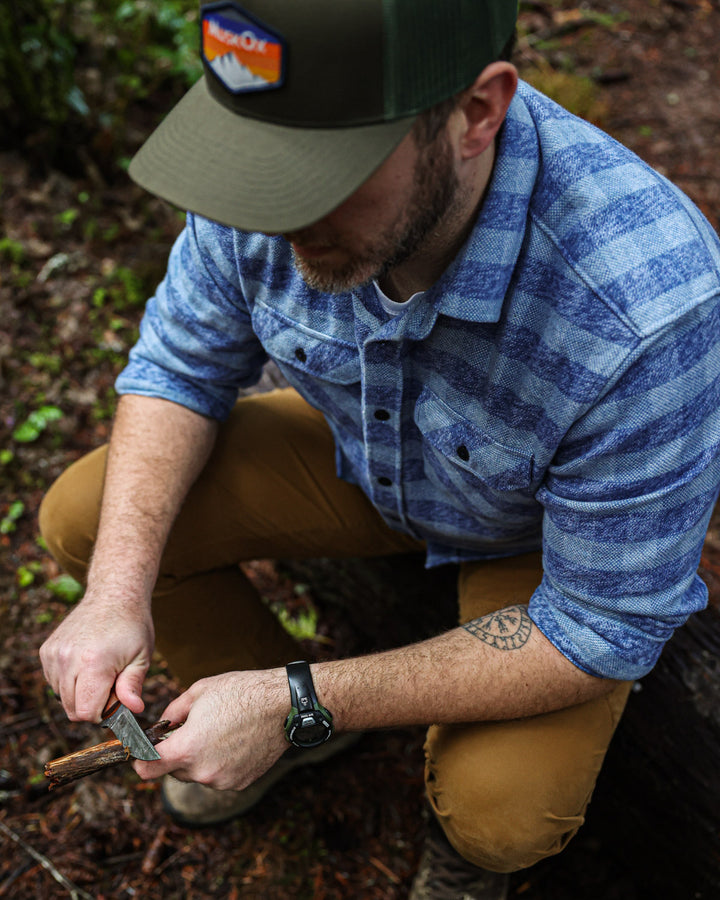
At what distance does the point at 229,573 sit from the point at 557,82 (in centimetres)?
387

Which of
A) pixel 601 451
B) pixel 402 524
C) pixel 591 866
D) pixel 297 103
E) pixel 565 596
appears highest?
pixel 297 103

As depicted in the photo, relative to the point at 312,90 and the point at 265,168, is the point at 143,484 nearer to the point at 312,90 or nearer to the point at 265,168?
the point at 265,168

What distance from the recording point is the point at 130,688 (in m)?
1.96

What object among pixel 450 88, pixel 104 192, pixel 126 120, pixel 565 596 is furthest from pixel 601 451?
pixel 126 120

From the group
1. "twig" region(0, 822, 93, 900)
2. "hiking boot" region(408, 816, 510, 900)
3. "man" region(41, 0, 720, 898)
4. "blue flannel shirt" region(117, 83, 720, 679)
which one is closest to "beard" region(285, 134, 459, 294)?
"man" region(41, 0, 720, 898)

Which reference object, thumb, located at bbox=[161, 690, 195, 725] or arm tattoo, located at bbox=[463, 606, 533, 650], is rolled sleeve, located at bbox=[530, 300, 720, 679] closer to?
arm tattoo, located at bbox=[463, 606, 533, 650]

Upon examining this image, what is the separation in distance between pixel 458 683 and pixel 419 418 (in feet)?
2.19

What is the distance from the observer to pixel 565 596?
1.89 m

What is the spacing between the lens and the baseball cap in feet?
4.45

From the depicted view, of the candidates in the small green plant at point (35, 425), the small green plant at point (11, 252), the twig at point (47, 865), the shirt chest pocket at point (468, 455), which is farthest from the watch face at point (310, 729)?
the small green plant at point (11, 252)

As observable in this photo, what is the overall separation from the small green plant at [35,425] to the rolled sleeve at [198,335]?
128 cm

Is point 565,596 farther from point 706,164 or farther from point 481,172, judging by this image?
point 706,164

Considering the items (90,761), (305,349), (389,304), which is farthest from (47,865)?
(389,304)

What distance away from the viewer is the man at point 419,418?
1442 mm
